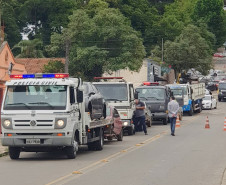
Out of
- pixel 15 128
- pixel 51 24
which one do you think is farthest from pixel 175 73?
pixel 15 128

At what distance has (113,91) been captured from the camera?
1201 inches

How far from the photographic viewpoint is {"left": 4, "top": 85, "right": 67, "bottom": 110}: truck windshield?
19578 millimetres

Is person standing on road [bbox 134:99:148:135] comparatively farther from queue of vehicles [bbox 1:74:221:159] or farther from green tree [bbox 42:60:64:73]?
green tree [bbox 42:60:64:73]

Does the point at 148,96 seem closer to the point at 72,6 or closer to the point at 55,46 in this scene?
the point at 55,46

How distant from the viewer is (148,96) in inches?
1553

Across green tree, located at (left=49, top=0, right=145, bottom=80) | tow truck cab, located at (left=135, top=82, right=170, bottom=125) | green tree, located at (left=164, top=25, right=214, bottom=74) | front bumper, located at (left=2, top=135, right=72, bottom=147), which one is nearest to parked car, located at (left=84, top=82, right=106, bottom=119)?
front bumper, located at (left=2, top=135, right=72, bottom=147)

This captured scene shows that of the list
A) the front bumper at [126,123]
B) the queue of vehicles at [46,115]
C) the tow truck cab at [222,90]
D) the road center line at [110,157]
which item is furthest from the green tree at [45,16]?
the queue of vehicles at [46,115]

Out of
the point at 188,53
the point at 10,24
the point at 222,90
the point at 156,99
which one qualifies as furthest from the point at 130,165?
the point at 10,24

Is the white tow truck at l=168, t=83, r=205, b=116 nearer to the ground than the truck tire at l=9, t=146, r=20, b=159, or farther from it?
farther from it

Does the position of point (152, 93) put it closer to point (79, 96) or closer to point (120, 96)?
point (120, 96)

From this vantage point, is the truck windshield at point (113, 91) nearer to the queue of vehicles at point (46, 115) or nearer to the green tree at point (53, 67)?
the queue of vehicles at point (46, 115)

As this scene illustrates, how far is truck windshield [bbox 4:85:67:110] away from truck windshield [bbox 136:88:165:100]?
19.6 m

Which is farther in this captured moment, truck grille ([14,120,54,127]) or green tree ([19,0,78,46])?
green tree ([19,0,78,46])

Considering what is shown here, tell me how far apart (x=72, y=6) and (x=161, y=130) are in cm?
7159
